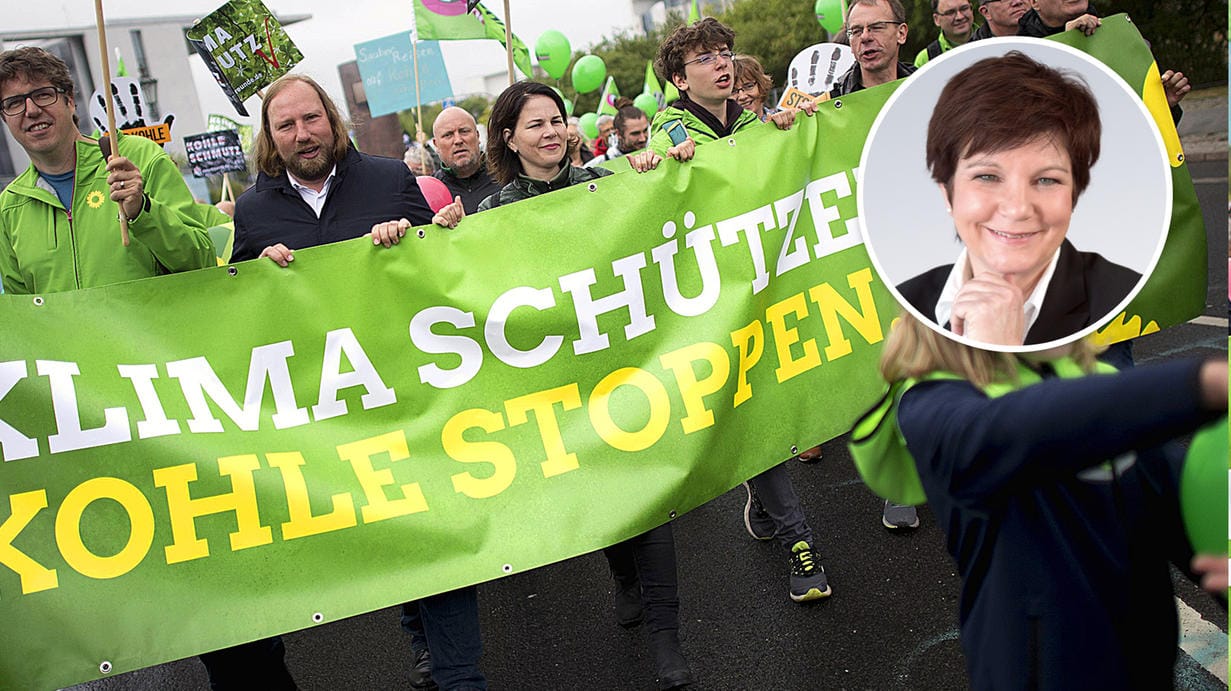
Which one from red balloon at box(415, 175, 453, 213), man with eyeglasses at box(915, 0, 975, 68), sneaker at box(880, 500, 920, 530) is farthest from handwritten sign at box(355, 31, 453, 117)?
sneaker at box(880, 500, 920, 530)

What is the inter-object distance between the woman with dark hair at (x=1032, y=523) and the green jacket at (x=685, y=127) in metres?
2.55

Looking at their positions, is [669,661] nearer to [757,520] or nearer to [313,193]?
[757,520]

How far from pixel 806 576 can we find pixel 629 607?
0.65m

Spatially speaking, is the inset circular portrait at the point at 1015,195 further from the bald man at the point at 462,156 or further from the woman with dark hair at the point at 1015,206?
the bald man at the point at 462,156

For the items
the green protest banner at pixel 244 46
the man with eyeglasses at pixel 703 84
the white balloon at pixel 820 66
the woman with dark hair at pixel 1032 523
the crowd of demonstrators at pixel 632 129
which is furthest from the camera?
the crowd of demonstrators at pixel 632 129

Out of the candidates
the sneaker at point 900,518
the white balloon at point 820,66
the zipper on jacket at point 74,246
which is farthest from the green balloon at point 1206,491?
the white balloon at point 820,66

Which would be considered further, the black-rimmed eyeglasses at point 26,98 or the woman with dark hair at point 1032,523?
the black-rimmed eyeglasses at point 26,98

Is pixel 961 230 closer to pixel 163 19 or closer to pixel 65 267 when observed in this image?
pixel 65 267

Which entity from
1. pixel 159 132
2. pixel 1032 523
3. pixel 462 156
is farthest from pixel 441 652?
pixel 159 132

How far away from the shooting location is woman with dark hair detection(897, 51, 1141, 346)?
131 cm

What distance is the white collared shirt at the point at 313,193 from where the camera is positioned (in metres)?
3.66

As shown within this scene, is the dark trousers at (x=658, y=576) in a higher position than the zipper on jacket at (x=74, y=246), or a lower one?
lower

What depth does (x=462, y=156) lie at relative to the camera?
19.5 ft

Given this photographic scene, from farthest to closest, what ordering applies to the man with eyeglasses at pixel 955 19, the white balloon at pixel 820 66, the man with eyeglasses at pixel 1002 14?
the white balloon at pixel 820 66 < the man with eyeglasses at pixel 955 19 < the man with eyeglasses at pixel 1002 14
